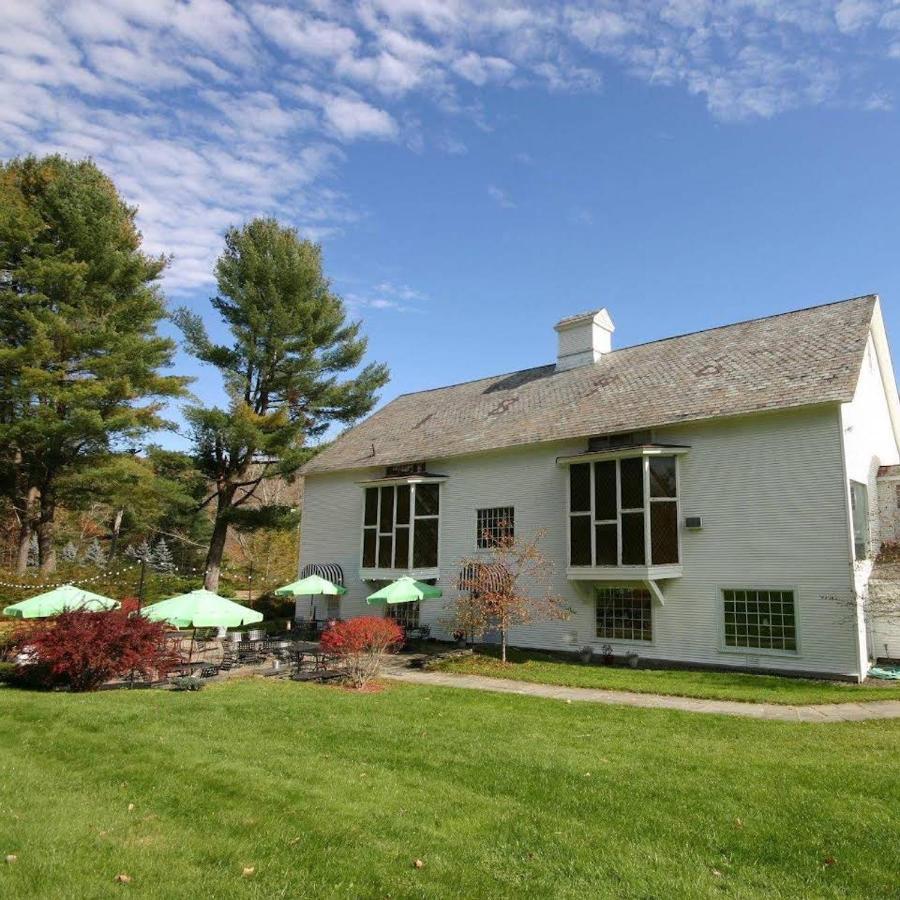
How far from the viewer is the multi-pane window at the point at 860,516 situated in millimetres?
14602

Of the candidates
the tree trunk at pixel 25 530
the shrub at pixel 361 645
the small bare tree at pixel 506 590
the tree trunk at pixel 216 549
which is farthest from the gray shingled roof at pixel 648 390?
the tree trunk at pixel 25 530

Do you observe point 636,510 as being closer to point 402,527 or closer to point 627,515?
point 627,515

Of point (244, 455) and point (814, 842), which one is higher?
point (244, 455)

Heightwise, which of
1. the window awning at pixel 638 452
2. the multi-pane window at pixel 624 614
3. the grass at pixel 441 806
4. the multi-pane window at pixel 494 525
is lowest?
the grass at pixel 441 806

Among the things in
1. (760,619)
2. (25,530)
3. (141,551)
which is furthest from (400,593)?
(141,551)

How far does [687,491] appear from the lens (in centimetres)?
1606

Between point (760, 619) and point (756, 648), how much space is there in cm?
66

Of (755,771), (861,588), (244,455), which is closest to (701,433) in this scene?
(861,588)

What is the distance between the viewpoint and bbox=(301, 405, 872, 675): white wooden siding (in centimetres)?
1396

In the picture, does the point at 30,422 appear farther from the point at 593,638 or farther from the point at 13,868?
the point at 13,868

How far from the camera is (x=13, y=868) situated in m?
4.44

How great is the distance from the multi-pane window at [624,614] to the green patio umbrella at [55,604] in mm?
12220

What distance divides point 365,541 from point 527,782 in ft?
53.9

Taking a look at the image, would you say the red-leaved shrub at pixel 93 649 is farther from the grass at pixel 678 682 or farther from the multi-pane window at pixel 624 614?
the multi-pane window at pixel 624 614
